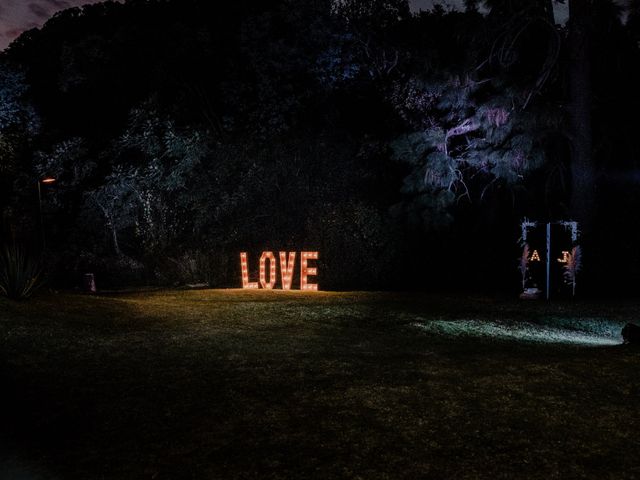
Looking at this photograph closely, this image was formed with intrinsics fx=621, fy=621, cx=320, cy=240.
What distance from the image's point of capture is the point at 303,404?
5516mm

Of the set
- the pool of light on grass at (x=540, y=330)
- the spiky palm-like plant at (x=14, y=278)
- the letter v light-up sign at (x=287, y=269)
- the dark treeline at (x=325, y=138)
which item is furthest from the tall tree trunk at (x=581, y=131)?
the spiky palm-like plant at (x=14, y=278)

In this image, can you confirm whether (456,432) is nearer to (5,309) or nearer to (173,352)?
(173,352)

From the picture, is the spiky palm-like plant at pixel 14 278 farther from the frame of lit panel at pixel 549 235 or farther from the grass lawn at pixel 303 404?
the frame of lit panel at pixel 549 235

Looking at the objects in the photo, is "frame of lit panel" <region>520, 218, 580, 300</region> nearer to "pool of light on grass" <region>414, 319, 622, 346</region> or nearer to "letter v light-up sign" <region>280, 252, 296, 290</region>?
"pool of light on grass" <region>414, 319, 622, 346</region>

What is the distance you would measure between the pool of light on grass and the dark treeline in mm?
5847

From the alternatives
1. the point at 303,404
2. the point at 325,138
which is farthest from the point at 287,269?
the point at 303,404

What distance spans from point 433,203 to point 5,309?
12.2 m

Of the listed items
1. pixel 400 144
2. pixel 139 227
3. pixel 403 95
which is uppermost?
pixel 403 95

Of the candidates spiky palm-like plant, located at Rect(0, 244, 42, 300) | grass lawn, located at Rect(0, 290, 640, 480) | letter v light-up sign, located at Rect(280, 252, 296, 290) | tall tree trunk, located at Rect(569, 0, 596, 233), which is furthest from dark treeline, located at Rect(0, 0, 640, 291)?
grass lawn, located at Rect(0, 290, 640, 480)

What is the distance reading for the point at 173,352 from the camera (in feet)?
26.2

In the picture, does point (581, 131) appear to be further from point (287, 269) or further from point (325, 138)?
point (287, 269)

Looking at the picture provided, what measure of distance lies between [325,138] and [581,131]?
8.54 m

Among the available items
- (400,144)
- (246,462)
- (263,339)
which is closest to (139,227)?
(400,144)

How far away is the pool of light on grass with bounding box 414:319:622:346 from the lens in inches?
399
